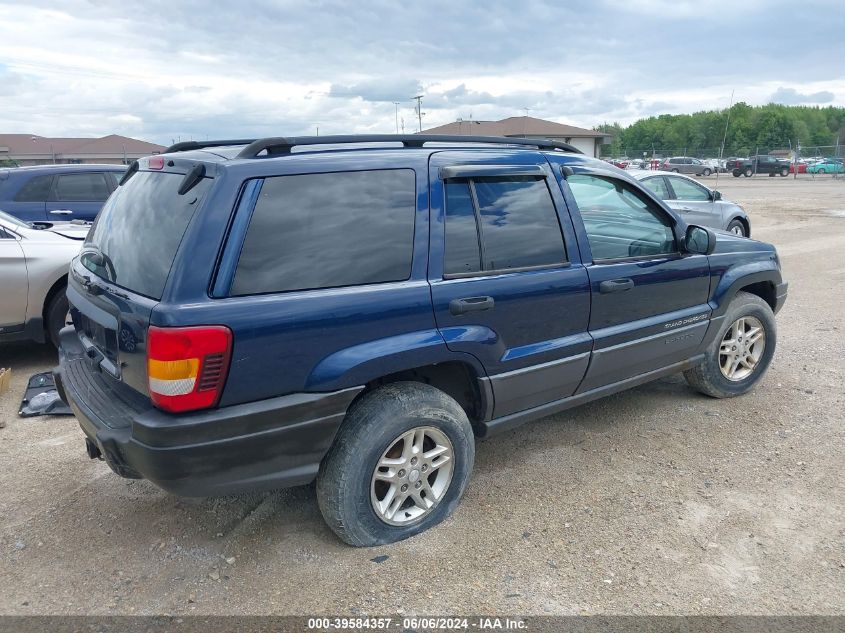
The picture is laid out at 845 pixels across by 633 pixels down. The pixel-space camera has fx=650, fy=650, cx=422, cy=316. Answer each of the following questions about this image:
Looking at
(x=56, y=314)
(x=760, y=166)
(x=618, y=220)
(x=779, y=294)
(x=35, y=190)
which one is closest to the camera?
(x=618, y=220)

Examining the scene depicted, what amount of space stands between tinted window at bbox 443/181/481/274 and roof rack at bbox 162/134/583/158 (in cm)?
33

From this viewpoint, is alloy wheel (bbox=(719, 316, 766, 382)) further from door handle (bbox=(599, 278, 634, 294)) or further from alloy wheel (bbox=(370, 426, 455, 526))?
alloy wheel (bbox=(370, 426, 455, 526))

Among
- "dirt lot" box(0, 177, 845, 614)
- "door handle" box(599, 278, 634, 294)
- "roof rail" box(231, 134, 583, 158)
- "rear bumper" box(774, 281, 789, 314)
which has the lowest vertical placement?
"dirt lot" box(0, 177, 845, 614)

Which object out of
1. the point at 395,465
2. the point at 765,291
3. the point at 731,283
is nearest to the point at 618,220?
the point at 731,283

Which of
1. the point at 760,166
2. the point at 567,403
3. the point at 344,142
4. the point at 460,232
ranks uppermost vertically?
the point at 760,166

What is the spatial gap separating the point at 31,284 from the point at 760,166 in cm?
4757

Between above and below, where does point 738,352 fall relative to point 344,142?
below

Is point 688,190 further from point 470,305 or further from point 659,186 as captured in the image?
point 470,305

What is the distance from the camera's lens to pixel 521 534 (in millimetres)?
3176

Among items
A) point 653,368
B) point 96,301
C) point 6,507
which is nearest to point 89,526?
point 6,507

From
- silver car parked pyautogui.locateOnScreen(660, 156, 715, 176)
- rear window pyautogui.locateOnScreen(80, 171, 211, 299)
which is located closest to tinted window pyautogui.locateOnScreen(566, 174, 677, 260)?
rear window pyautogui.locateOnScreen(80, 171, 211, 299)

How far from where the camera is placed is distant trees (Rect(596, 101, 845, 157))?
72312mm

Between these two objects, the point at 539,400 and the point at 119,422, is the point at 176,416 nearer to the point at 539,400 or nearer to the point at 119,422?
the point at 119,422

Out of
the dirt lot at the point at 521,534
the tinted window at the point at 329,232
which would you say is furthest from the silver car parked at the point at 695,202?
the tinted window at the point at 329,232
